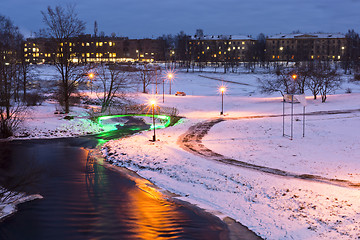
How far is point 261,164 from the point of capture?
2330cm

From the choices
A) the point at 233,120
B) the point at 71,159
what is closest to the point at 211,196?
the point at 71,159

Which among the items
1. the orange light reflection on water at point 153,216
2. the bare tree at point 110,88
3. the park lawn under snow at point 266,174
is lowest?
the orange light reflection on water at point 153,216

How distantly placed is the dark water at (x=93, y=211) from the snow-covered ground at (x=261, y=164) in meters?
1.60

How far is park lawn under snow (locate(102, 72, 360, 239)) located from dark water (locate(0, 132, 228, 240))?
158cm

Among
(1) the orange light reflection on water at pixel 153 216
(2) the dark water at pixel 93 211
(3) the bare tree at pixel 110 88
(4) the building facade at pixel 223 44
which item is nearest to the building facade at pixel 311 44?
(4) the building facade at pixel 223 44

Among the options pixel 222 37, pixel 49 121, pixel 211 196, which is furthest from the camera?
pixel 222 37

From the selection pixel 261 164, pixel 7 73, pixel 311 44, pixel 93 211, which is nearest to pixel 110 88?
pixel 7 73

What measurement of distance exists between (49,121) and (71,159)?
1320 cm

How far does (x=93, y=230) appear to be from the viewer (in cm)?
1442

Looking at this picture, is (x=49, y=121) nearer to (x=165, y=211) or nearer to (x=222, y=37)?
(x=165, y=211)

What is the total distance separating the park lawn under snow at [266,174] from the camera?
47.6 feet

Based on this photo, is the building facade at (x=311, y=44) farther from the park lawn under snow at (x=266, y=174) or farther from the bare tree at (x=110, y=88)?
the park lawn under snow at (x=266, y=174)

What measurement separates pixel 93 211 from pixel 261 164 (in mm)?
11853

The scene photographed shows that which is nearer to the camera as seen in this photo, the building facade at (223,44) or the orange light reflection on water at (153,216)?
Answer: the orange light reflection on water at (153,216)
